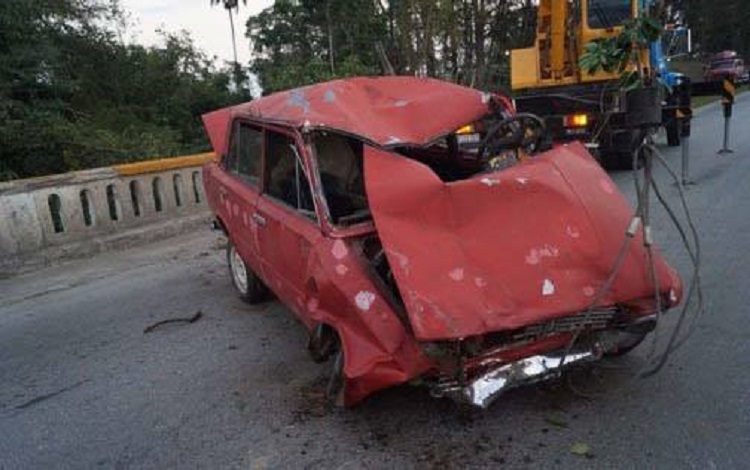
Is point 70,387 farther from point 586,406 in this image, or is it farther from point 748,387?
point 748,387

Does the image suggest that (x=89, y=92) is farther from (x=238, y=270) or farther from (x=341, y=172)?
(x=341, y=172)

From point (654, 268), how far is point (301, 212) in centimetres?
205

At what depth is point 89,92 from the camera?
1769 cm

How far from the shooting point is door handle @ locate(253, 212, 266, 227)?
4727 mm

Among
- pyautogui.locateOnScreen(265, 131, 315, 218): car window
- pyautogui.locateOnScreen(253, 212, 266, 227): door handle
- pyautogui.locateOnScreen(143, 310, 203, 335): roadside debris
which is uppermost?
pyautogui.locateOnScreen(265, 131, 315, 218): car window

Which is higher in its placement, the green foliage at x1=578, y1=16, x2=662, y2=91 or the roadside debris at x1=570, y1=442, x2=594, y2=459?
the green foliage at x1=578, y1=16, x2=662, y2=91

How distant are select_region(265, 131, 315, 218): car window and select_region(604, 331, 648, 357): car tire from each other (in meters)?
1.83

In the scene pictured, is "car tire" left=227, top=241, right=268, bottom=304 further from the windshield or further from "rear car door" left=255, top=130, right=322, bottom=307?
the windshield

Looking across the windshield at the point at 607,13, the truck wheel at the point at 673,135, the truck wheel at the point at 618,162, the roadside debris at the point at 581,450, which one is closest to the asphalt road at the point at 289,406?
the roadside debris at the point at 581,450

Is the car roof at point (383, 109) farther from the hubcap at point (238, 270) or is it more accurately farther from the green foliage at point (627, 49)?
the hubcap at point (238, 270)

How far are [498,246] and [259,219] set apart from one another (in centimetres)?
199

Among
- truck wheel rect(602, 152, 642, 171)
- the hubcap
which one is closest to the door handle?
the hubcap

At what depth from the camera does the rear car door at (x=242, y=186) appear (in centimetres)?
510

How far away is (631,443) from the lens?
329cm
